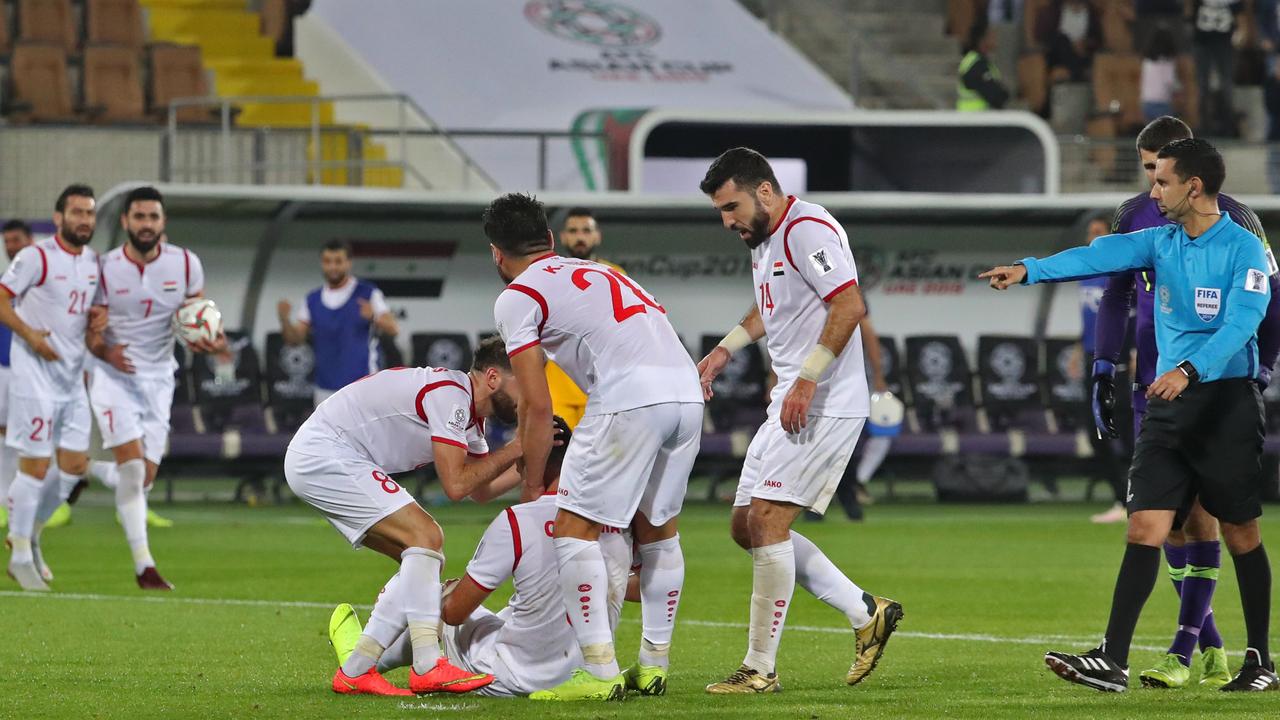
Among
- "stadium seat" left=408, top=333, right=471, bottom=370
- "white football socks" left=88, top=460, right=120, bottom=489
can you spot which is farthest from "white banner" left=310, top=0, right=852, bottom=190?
"white football socks" left=88, top=460, right=120, bottom=489

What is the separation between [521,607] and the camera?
7.12 metres

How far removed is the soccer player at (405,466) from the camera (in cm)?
705

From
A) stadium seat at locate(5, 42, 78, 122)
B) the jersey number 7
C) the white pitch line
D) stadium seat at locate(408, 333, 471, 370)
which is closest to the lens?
the jersey number 7

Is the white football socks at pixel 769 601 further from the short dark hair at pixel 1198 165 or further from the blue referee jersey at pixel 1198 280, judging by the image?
the short dark hair at pixel 1198 165

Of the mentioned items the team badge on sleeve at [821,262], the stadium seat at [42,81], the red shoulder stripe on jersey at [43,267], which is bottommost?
the stadium seat at [42,81]

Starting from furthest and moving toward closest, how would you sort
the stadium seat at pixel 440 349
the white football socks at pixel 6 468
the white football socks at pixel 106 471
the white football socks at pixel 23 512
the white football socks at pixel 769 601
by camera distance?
the stadium seat at pixel 440 349, the white football socks at pixel 106 471, the white football socks at pixel 6 468, the white football socks at pixel 23 512, the white football socks at pixel 769 601

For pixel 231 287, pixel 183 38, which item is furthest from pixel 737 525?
pixel 183 38

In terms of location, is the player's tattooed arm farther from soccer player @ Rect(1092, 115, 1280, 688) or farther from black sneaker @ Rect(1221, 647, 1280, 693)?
black sneaker @ Rect(1221, 647, 1280, 693)

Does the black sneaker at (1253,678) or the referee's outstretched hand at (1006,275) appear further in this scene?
the black sneaker at (1253,678)

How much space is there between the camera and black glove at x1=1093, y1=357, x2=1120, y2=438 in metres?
7.69

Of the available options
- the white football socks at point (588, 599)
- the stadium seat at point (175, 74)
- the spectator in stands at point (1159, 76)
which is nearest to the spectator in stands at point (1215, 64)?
the spectator in stands at point (1159, 76)

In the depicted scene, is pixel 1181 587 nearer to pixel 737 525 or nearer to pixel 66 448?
pixel 737 525

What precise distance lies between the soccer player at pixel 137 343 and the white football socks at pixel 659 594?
4677 millimetres

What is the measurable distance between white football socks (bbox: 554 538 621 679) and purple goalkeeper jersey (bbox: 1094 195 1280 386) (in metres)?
2.25
